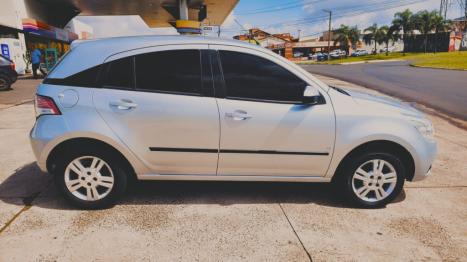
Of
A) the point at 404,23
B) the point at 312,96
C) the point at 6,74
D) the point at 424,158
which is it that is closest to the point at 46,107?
the point at 312,96

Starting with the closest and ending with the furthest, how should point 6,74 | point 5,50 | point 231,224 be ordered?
point 231,224, point 6,74, point 5,50

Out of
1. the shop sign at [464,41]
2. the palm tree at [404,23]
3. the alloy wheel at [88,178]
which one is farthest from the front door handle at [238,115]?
the shop sign at [464,41]

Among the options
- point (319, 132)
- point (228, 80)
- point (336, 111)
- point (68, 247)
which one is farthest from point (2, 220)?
point (336, 111)

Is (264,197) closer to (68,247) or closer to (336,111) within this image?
(336,111)

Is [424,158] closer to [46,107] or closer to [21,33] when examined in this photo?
[46,107]

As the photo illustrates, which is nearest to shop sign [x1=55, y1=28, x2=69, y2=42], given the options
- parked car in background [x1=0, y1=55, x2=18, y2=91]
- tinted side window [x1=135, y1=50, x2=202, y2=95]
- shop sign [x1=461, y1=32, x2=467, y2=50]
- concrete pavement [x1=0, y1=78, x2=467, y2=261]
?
parked car in background [x1=0, y1=55, x2=18, y2=91]

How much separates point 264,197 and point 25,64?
2594 cm

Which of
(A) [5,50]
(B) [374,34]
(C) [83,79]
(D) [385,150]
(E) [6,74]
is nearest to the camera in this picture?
(C) [83,79]

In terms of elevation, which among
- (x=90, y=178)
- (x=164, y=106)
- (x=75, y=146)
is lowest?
(x=90, y=178)

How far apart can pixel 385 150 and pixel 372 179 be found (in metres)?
0.34

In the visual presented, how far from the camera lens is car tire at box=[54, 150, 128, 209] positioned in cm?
346

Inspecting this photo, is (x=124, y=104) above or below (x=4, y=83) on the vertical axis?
above

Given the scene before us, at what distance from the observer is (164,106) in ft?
11.1

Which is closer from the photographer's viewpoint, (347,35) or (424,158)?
(424,158)
